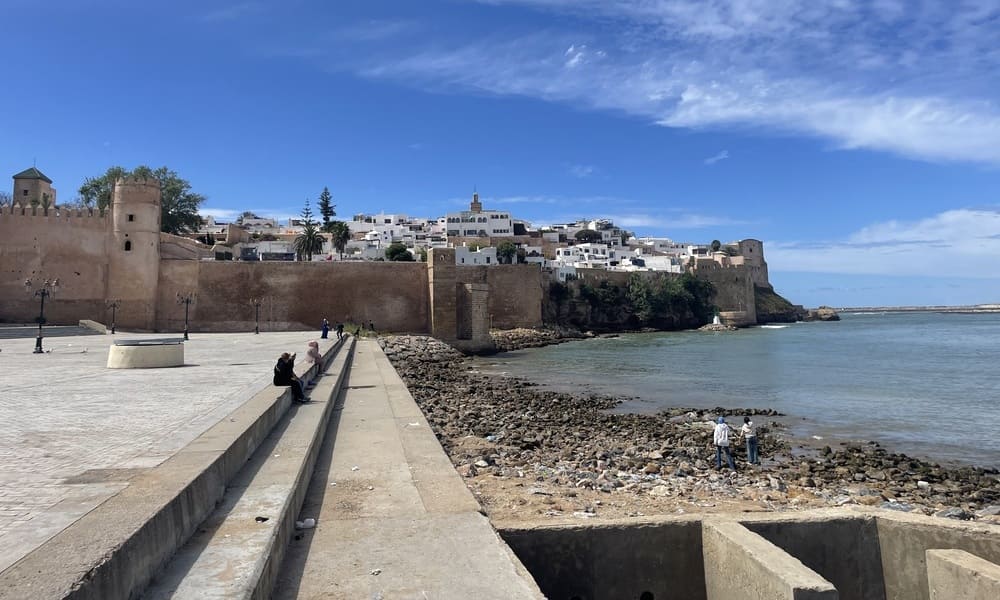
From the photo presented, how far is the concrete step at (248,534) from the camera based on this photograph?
2.57 meters

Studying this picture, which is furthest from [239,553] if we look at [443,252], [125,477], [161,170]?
[161,170]

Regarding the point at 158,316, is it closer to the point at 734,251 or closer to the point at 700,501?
the point at 700,501

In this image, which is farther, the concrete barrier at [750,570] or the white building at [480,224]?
the white building at [480,224]

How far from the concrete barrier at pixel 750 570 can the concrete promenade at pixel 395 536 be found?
1.45m

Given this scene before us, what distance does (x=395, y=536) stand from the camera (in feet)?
11.8

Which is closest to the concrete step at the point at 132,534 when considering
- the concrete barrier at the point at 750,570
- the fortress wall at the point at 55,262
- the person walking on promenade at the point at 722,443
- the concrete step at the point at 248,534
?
the concrete step at the point at 248,534

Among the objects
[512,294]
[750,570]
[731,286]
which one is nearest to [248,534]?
[750,570]

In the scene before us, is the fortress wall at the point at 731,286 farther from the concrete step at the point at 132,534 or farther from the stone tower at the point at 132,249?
the concrete step at the point at 132,534

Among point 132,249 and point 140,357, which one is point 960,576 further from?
point 132,249

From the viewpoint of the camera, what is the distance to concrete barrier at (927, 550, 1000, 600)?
373 centimetres

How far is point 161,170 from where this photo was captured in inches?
1816

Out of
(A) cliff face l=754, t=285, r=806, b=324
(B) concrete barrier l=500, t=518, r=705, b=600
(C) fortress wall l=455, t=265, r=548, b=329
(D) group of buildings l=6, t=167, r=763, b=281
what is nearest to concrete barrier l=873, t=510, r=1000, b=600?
(B) concrete barrier l=500, t=518, r=705, b=600

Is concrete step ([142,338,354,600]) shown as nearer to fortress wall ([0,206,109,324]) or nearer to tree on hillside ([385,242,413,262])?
fortress wall ([0,206,109,324])

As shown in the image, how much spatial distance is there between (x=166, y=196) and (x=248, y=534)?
48.7 metres
